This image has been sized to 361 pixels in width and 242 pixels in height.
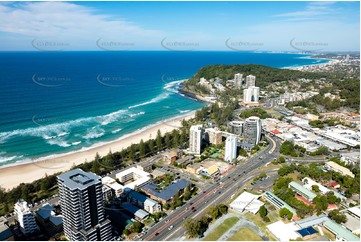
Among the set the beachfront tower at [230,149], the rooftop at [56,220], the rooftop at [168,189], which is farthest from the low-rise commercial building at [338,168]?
the rooftop at [56,220]

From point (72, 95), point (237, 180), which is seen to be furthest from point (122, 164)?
point (72, 95)

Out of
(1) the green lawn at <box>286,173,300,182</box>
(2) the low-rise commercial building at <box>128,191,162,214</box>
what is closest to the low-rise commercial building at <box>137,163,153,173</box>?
(2) the low-rise commercial building at <box>128,191,162,214</box>

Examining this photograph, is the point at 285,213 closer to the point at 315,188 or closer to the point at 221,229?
the point at 221,229

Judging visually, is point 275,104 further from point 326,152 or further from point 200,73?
point 200,73

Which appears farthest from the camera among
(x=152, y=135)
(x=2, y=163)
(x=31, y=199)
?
(x=152, y=135)

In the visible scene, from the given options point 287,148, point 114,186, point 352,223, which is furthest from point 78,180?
point 287,148

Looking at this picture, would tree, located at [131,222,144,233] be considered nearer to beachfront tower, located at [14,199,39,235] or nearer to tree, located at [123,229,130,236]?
tree, located at [123,229,130,236]
